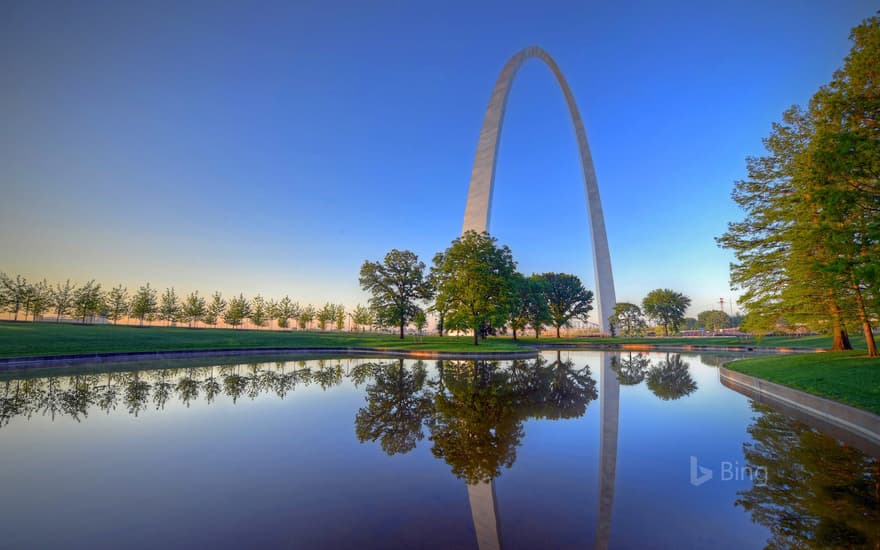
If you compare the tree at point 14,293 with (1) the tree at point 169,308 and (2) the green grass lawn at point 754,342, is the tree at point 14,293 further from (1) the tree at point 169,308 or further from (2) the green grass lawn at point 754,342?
(2) the green grass lawn at point 754,342

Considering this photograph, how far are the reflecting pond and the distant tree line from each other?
4.94 m

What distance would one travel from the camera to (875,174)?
29.3ft

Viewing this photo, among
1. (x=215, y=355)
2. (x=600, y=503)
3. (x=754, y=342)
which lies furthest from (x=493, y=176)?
(x=600, y=503)

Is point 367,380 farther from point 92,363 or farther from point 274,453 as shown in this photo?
point 92,363

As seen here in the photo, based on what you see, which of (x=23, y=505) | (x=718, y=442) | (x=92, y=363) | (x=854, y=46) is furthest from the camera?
(x=92, y=363)

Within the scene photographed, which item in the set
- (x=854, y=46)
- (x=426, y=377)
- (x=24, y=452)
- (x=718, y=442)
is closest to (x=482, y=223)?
(x=426, y=377)

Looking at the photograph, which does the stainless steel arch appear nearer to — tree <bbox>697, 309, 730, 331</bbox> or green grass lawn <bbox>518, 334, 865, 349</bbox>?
green grass lawn <bbox>518, 334, 865, 349</bbox>

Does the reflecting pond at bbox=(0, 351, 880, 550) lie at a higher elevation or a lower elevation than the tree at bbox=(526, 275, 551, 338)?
lower

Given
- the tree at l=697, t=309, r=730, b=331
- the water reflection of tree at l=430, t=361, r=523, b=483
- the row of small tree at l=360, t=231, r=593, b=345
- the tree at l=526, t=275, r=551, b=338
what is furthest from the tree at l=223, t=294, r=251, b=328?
the tree at l=697, t=309, r=730, b=331

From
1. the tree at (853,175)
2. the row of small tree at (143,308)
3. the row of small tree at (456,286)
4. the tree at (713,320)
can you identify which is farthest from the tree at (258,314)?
the tree at (713,320)

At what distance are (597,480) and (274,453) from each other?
477cm

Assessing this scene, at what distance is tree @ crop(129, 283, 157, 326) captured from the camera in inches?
2158

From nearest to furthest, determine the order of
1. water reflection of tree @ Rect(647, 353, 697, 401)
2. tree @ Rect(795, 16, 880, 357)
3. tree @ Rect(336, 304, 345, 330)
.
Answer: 1. tree @ Rect(795, 16, 880, 357)
2. water reflection of tree @ Rect(647, 353, 697, 401)
3. tree @ Rect(336, 304, 345, 330)

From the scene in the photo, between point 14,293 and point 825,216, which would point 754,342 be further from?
point 14,293
